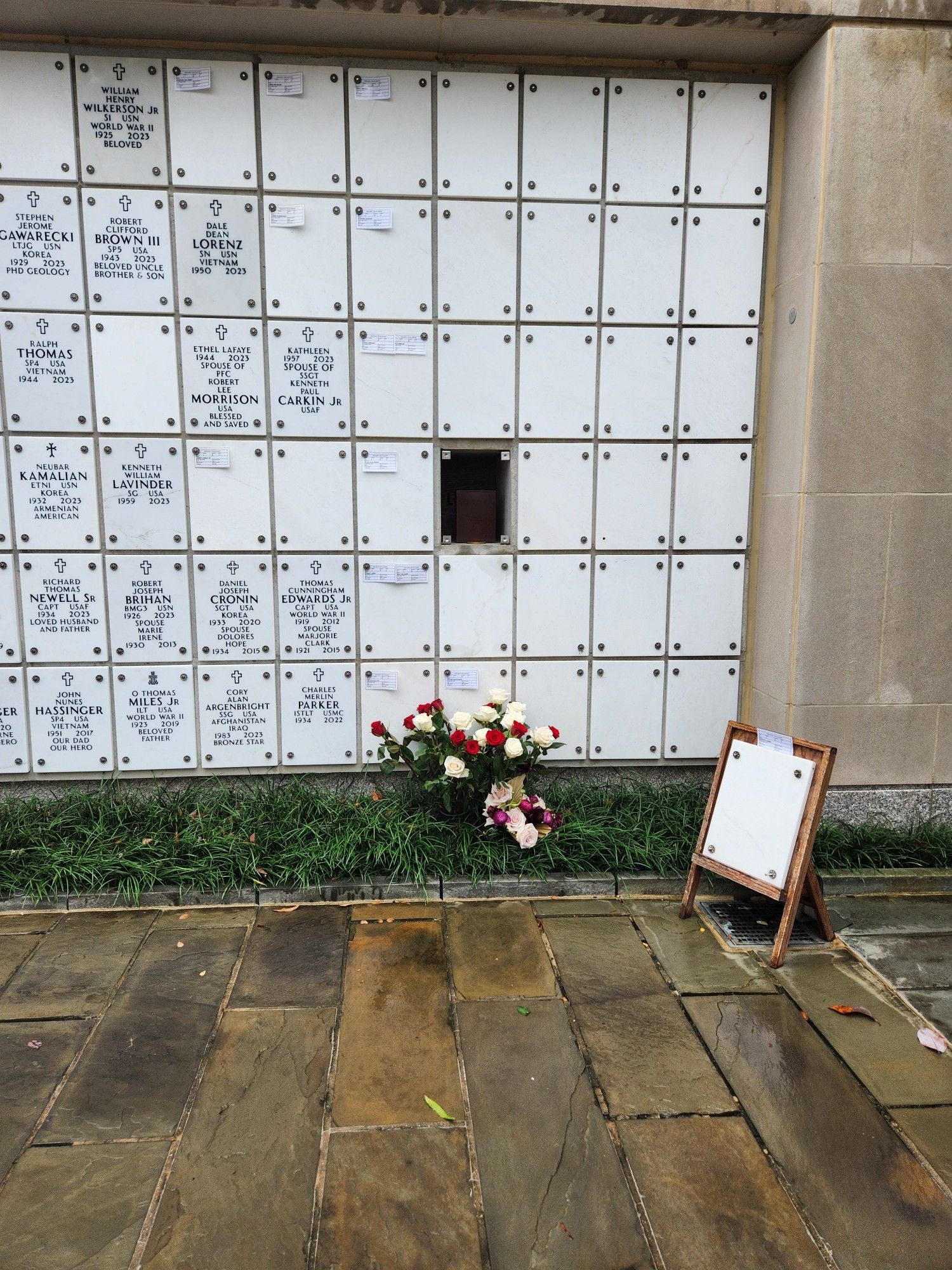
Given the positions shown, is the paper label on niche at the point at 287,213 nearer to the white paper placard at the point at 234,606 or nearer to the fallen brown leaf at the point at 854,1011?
the white paper placard at the point at 234,606

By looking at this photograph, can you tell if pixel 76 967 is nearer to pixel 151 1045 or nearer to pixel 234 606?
pixel 151 1045

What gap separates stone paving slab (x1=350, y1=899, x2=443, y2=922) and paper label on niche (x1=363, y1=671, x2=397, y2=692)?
103cm

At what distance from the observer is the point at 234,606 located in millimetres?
4062

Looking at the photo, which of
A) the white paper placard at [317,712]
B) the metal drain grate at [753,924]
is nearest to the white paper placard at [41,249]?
the white paper placard at [317,712]

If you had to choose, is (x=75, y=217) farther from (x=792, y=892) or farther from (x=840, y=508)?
(x=792, y=892)

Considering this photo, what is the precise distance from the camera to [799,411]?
3.80 meters

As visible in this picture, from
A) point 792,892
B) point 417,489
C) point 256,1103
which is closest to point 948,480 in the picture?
point 792,892

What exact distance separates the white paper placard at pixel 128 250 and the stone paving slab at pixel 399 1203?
11.4 ft

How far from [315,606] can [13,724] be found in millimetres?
1554

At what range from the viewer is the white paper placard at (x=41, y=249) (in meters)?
3.71

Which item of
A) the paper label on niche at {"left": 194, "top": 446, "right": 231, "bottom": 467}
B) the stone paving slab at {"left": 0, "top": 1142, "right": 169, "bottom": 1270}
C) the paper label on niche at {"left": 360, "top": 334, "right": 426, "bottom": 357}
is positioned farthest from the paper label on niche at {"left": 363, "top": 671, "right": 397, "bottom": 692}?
the stone paving slab at {"left": 0, "top": 1142, "right": 169, "bottom": 1270}

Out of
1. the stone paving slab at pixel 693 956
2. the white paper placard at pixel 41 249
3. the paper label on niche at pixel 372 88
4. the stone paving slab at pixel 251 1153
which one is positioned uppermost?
the paper label on niche at pixel 372 88

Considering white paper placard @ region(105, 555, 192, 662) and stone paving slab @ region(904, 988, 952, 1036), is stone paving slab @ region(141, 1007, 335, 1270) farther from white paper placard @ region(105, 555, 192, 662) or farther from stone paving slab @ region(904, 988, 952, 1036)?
stone paving slab @ region(904, 988, 952, 1036)

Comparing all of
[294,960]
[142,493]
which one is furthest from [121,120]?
[294,960]
